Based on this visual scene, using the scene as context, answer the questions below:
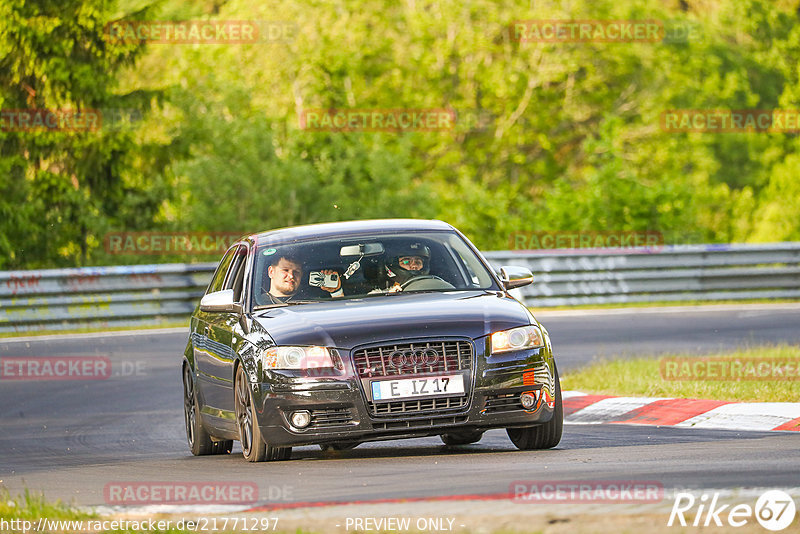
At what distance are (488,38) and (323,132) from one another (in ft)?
35.1

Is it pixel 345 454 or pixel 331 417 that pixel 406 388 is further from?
pixel 345 454

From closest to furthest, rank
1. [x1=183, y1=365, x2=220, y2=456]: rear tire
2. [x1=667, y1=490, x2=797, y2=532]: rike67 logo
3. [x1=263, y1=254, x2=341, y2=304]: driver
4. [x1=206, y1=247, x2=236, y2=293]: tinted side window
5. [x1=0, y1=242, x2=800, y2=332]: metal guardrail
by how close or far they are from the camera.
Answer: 1. [x1=667, y1=490, x2=797, y2=532]: rike67 logo
2. [x1=263, y1=254, x2=341, y2=304]: driver
3. [x1=183, y1=365, x2=220, y2=456]: rear tire
4. [x1=206, y1=247, x2=236, y2=293]: tinted side window
5. [x1=0, y1=242, x2=800, y2=332]: metal guardrail

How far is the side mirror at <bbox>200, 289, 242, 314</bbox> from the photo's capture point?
10.1 metres

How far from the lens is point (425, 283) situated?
33.3ft

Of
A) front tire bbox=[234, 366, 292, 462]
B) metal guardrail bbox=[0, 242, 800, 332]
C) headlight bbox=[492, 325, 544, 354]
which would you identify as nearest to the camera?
headlight bbox=[492, 325, 544, 354]

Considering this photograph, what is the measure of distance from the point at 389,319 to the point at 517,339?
30.2 inches

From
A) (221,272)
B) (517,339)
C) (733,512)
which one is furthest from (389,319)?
(733,512)

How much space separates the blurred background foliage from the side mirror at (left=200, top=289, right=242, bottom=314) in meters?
19.4

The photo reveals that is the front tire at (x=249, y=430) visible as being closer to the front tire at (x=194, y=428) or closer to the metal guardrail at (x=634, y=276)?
the front tire at (x=194, y=428)

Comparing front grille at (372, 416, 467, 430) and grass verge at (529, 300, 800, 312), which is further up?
front grille at (372, 416, 467, 430)

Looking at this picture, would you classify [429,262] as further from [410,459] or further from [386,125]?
[386,125]

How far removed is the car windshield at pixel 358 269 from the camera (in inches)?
395

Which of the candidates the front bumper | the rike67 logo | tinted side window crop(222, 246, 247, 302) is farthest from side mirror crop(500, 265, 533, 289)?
the rike67 logo

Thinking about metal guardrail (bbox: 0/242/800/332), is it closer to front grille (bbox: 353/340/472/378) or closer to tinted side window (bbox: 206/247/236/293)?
tinted side window (bbox: 206/247/236/293)
